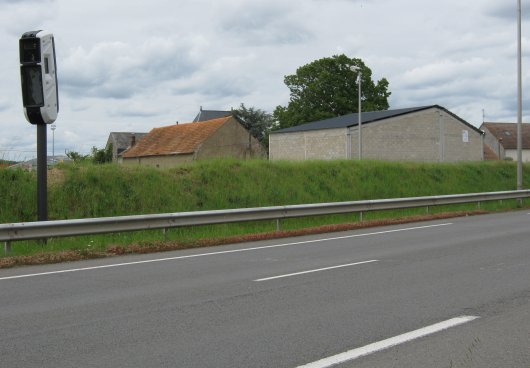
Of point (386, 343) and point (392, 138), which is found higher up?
point (392, 138)

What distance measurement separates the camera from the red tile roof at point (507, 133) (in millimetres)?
84637

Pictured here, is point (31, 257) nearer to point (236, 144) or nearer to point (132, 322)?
point (132, 322)

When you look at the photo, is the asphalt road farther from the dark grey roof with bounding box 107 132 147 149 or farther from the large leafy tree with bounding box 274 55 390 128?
the dark grey roof with bounding box 107 132 147 149

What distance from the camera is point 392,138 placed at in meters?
47.1

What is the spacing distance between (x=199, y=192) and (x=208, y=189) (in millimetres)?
510

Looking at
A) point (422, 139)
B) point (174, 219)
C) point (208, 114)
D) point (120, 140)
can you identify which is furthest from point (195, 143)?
point (208, 114)

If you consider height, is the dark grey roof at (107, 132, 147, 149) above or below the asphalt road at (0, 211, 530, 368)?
above

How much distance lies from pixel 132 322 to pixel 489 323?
3744mm

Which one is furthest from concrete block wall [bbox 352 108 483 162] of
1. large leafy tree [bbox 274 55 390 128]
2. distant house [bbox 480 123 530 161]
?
distant house [bbox 480 123 530 161]

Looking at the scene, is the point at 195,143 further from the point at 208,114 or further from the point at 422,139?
the point at 208,114

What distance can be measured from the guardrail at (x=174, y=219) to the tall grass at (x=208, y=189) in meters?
0.42

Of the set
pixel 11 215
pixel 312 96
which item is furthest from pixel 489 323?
pixel 312 96

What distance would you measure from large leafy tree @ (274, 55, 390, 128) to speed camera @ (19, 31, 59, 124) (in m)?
62.4

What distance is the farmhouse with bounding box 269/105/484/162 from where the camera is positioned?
4600cm
